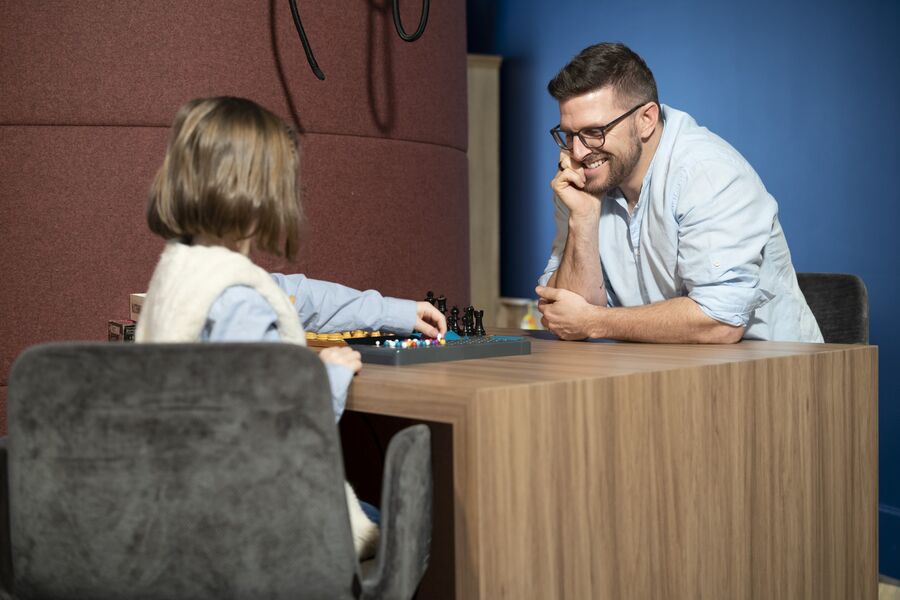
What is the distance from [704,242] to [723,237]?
0.04 meters

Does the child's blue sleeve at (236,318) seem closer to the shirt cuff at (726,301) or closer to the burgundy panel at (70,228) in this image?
the shirt cuff at (726,301)

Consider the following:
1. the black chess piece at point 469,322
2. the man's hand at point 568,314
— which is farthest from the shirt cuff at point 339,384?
the man's hand at point 568,314

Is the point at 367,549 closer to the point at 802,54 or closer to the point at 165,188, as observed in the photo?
the point at 165,188

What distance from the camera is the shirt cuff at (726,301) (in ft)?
6.26

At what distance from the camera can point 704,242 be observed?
1.99m

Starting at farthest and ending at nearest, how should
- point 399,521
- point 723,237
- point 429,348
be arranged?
point 723,237, point 429,348, point 399,521

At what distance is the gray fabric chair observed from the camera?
1.07m

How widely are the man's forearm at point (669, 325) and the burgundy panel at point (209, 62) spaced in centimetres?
112

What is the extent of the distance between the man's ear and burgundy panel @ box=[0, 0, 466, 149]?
86 cm

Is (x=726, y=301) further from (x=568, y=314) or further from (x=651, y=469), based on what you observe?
(x=651, y=469)

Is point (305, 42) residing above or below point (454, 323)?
above

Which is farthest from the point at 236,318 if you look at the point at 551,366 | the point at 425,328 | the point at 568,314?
the point at 568,314

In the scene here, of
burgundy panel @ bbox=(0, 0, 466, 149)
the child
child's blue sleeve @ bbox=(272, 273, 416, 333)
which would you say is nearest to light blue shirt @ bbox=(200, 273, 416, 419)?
child's blue sleeve @ bbox=(272, 273, 416, 333)

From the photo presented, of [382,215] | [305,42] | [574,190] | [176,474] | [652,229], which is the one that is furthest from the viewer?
[382,215]
